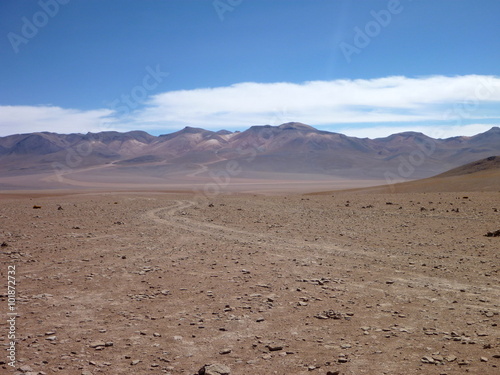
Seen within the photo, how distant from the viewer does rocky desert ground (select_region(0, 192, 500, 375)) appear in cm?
475

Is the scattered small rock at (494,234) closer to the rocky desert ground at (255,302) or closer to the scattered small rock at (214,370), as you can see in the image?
the rocky desert ground at (255,302)

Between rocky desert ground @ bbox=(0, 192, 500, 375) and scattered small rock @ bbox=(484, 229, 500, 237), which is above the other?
scattered small rock @ bbox=(484, 229, 500, 237)

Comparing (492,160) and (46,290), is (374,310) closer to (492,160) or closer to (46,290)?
(46,290)

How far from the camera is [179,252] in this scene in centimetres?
1040

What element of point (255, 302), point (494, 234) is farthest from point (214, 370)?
point (494, 234)

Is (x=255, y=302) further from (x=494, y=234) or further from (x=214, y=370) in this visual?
(x=494, y=234)

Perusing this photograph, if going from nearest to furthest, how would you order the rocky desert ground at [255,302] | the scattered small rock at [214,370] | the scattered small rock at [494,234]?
→ 1. the scattered small rock at [214,370]
2. the rocky desert ground at [255,302]
3. the scattered small rock at [494,234]

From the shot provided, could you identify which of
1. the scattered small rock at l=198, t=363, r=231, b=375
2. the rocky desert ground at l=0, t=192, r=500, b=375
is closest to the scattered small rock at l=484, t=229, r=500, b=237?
the rocky desert ground at l=0, t=192, r=500, b=375

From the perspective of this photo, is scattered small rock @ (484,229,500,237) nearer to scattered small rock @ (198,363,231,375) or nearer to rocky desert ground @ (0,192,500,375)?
rocky desert ground @ (0,192,500,375)

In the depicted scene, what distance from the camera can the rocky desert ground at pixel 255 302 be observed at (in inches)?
187

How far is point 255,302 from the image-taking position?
658 centimetres

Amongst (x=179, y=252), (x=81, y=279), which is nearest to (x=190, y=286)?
(x=81, y=279)

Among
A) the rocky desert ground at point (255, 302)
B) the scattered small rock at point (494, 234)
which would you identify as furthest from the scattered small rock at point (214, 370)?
the scattered small rock at point (494, 234)

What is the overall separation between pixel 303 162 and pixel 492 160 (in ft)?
355
